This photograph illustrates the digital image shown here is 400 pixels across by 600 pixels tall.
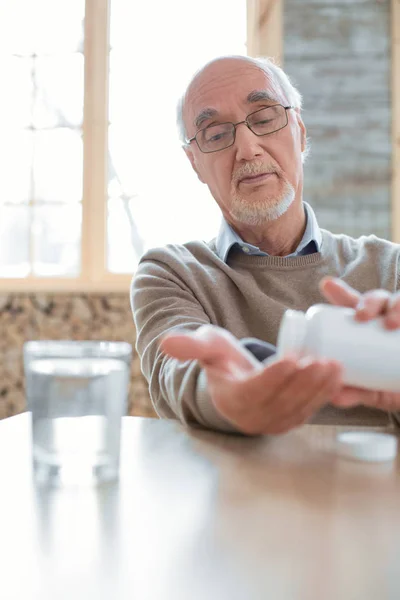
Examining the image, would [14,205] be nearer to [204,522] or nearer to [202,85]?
[202,85]

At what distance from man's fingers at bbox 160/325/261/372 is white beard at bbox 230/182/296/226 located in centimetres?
80

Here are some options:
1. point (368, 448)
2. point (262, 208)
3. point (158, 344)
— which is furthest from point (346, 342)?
point (262, 208)

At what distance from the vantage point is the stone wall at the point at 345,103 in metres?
2.90

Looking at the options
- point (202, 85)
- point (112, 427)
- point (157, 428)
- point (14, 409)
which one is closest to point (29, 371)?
point (112, 427)

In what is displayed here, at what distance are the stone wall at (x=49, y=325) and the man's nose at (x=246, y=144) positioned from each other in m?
1.58

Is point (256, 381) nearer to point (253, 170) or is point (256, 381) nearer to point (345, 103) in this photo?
point (253, 170)

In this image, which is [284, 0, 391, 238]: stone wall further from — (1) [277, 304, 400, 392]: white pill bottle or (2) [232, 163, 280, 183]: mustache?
(1) [277, 304, 400, 392]: white pill bottle

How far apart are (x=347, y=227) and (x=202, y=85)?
1.62 m

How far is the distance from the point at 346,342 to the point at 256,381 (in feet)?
0.27

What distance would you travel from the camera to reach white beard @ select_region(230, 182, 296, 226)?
137cm

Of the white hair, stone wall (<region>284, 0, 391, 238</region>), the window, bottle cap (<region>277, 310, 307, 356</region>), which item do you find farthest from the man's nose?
the window

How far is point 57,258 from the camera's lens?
124 inches

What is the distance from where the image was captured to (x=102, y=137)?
3080mm

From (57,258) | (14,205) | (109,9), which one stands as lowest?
(57,258)
